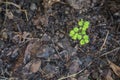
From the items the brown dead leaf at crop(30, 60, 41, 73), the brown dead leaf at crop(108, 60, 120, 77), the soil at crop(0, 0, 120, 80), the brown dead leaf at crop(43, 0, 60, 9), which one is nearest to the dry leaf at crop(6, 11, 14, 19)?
the soil at crop(0, 0, 120, 80)

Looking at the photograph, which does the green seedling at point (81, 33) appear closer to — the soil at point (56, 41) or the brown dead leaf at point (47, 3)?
the soil at point (56, 41)

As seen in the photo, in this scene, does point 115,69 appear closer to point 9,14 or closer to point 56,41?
point 56,41

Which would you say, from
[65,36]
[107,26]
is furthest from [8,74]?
[107,26]

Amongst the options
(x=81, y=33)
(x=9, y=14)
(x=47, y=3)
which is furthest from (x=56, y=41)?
(x=9, y=14)

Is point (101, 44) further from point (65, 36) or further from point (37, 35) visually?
point (37, 35)

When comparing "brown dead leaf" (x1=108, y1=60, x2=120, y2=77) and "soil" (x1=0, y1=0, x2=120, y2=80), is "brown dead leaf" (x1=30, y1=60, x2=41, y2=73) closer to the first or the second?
"soil" (x1=0, y1=0, x2=120, y2=80)
